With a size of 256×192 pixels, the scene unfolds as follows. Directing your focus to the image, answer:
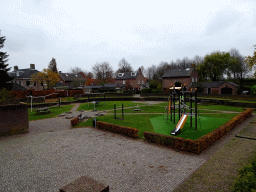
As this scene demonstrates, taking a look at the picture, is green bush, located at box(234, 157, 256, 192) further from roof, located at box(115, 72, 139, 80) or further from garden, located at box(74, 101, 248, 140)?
roof, located at box(115, 72, 139, 80)

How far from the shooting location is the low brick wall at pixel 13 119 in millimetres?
10398

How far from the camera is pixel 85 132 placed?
11.5 metres

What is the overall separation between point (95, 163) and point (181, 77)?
5011 centimetres

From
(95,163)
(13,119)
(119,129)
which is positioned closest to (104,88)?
(13,119)

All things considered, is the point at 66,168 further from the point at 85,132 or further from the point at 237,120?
the point at 237,120

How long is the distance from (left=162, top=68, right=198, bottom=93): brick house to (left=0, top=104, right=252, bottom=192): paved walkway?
4301cm

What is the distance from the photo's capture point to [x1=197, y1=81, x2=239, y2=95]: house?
40.1 meters

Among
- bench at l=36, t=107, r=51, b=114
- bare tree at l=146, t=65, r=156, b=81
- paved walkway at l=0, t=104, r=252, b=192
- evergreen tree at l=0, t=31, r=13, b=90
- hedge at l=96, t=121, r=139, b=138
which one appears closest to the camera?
paved walkway at l=0, t=104, r=252, b=192

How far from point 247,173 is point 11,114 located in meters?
12.9

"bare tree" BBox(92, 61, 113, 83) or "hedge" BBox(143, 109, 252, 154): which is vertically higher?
→ "bare tree" BBox(92, 61, 113, 83)

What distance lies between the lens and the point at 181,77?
170 feet

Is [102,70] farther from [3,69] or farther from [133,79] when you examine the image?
[3,69]

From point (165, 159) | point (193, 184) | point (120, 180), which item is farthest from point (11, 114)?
point (193, 184)

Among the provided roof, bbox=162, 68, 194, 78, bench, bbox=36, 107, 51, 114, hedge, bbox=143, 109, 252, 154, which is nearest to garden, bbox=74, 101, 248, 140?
hedge, bbox=143, 109, 252, 154
